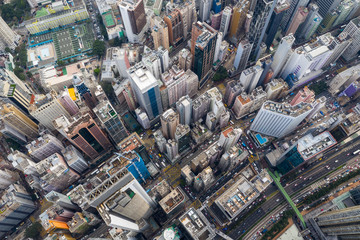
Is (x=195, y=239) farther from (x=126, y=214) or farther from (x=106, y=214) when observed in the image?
(x=106, y=214)

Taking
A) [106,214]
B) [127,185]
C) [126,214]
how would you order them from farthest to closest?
[126,214] → [127,185] → [106,214]

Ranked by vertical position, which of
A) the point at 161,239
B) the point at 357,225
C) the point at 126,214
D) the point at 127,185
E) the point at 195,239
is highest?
the point at 127,185

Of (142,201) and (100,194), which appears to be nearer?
(100,194)

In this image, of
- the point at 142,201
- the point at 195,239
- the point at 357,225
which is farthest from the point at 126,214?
the point at 357,225

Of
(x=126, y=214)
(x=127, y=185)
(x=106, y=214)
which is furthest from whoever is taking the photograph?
(x=126, y=214)

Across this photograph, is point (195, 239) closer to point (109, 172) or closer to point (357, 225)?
point (109, 172)

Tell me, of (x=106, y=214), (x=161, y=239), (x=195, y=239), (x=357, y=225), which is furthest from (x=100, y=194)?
(x=357, y=225)

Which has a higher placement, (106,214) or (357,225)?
(106,214)

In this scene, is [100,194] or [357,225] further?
[357,225]

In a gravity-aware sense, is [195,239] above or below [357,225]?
above
